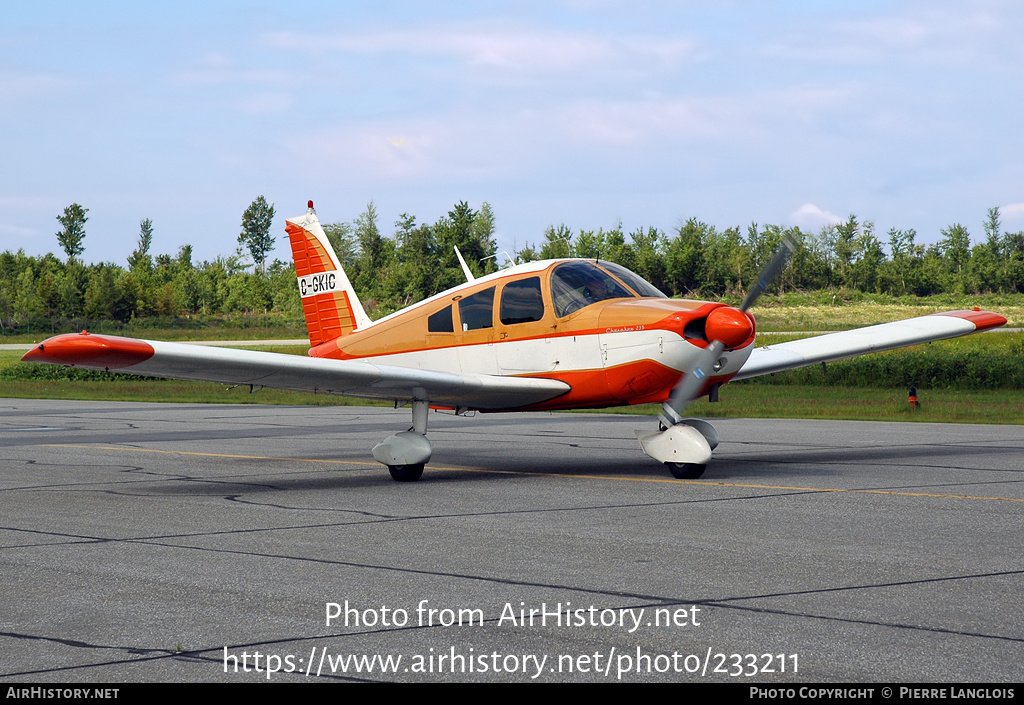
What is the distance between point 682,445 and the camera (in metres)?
11.4

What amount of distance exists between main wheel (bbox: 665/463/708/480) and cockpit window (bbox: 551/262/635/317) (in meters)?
2.07

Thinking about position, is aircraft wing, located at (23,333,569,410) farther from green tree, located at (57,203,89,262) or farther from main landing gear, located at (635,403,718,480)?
green tree, located at (57,203,89,262)

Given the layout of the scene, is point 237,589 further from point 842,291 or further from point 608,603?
point 842,291

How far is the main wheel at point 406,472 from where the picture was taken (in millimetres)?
11938

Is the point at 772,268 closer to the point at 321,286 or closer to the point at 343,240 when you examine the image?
the point at 321,286

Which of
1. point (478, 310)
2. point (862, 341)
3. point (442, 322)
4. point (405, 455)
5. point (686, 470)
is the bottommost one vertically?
point (686, 470)

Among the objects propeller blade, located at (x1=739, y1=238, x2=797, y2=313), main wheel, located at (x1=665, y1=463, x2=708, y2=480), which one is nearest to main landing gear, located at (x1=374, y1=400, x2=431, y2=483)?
main wheel, located at (x1=665, y1=463, x2=708, y2=480)

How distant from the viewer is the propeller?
1095cm

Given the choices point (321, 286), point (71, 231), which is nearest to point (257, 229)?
point (71, 231)

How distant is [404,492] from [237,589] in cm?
475

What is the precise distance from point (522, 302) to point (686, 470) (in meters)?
2.77

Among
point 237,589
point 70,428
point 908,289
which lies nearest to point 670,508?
point 237,589

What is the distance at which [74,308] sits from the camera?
95750mm

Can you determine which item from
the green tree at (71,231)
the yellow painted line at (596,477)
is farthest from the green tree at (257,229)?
the yellow painted line at (596,477)
